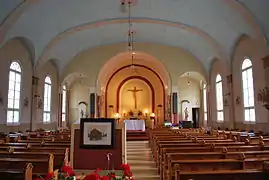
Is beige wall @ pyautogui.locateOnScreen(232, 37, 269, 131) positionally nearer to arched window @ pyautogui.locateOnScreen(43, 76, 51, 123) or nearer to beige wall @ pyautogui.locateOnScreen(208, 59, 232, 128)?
beige wall @ pyautogui.locateOnScreen(208, 59, 232, 128)

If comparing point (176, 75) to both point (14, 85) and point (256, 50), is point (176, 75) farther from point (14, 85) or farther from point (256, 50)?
point (14, 85)

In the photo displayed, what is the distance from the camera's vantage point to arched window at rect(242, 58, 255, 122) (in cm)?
1180

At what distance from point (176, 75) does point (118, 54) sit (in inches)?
157

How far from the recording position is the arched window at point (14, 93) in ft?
38.5

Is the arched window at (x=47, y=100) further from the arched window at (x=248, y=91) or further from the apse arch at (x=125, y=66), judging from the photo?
the arched window at (x=248, y=91)

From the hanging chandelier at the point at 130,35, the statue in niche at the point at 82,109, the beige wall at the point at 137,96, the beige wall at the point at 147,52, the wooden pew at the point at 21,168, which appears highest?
the hanging chandelier at the point at 130,35

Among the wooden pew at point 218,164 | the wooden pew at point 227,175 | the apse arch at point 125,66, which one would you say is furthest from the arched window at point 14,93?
the wooden pew at point 227,175

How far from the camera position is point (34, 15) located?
34.1ft

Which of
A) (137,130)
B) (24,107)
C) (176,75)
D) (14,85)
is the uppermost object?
(176,75)

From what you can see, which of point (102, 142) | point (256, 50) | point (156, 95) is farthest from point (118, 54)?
point (102, 142)

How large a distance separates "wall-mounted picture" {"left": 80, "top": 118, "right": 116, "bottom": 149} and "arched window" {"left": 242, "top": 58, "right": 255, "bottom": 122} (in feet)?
30.4

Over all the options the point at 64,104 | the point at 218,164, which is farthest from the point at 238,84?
the point at 64,104

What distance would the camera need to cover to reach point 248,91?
12.2 meters

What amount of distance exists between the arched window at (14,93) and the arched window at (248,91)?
10576 mm
